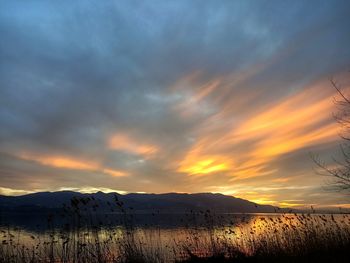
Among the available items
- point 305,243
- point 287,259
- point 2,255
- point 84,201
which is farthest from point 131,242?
point 305,243

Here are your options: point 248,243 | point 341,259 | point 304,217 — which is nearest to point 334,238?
point 304,217

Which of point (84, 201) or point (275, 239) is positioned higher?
point (84, 201)

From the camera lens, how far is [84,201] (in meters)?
11.9

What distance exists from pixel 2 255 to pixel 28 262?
3.57 ft

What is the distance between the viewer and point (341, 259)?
1144 cm

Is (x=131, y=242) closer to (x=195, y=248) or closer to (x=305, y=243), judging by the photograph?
(x=195, y=248)

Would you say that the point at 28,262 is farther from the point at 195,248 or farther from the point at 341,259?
the point at 341,259

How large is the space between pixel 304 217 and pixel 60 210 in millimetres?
12231

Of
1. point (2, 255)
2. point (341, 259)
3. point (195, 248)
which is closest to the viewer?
point (341, 259)

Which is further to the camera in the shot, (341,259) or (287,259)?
(287,259)

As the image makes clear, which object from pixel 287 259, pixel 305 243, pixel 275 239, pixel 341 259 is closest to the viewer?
pixel 341 259

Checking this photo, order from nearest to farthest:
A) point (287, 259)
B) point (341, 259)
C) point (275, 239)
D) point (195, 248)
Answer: point (341, 259), point (287, 259), point (275, 239), point (195, 248)

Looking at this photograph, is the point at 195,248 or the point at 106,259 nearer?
the point at 106,259

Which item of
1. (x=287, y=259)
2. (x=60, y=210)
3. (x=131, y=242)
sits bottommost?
(x=287, y=259)
